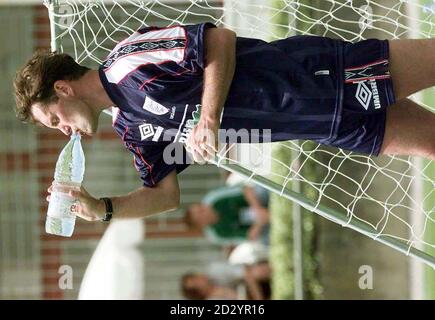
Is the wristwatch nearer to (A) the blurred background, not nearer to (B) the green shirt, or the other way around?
(A) the blurred background

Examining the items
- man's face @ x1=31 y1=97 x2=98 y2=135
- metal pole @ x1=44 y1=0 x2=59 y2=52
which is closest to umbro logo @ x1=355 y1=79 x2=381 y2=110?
man's face @ x1=31 y1=97 x2=98 y2=135

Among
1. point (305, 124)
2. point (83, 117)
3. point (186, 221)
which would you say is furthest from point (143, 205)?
point (186, 221)

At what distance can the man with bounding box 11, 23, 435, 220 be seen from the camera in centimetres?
232

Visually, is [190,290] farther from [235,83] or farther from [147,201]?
[235,83]

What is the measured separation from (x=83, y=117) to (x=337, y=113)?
26.3 inches

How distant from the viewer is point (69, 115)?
2371 mm

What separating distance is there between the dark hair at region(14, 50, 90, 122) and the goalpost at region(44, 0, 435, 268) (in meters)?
0.60

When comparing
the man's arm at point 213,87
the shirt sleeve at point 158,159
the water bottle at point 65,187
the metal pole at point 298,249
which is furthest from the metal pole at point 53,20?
the metal pole at point 298,249

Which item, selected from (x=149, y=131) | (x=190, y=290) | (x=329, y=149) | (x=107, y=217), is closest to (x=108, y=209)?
(x=107, y=217)

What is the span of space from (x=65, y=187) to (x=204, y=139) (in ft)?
1.73

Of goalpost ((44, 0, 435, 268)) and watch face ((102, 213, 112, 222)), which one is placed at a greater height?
goalpost ((44, 0, 435, 268))

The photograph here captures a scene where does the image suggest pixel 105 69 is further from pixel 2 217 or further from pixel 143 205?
pixel 2 217

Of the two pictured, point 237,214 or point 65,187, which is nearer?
point 65,187

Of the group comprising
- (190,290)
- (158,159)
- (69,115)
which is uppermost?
(69,115)
